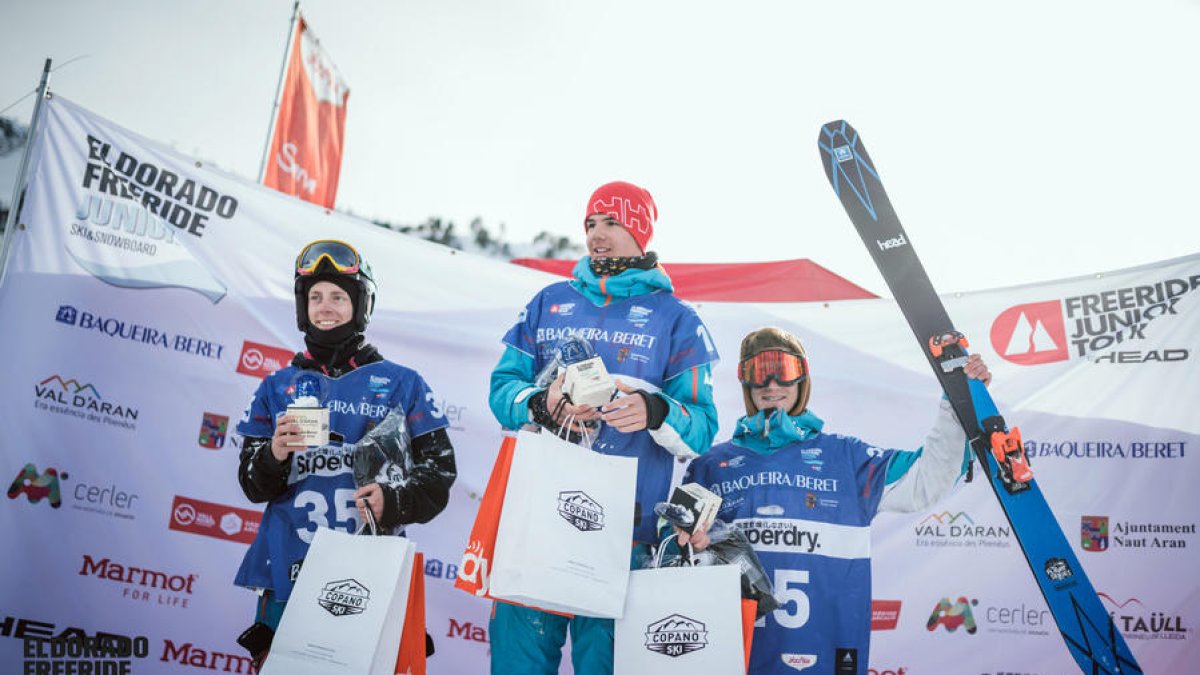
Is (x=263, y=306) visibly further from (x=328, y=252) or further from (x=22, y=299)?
(x=328, y=252)

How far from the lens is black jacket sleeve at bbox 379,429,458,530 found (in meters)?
2.64

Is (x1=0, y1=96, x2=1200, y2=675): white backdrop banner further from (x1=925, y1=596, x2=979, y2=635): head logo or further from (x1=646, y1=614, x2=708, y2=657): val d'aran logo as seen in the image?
(x1=646, y1=614, x2=708, y2=657): val d'aran logo

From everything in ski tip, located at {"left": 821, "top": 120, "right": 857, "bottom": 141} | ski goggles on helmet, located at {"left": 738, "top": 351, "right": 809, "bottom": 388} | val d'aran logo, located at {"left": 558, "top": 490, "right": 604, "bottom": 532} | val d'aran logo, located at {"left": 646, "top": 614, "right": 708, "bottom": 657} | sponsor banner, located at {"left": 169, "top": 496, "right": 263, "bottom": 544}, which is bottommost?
val d'aran logo, located at {"left": 646, "top": 614, "right": 708, "bottom": 657}

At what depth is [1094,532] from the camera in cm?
416

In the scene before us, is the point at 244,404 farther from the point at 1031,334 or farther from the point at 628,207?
the point at 1031,334

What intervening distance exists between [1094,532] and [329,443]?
371 centimetres

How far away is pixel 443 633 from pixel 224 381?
171 centimetres

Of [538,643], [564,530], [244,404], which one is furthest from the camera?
[244,404]

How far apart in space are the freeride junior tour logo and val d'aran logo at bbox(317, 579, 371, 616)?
11.8 ft

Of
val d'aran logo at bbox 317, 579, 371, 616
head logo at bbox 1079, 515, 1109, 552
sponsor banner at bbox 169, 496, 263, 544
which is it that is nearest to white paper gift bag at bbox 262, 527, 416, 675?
val d'aran logo at bbox 317, 579, 371, 616

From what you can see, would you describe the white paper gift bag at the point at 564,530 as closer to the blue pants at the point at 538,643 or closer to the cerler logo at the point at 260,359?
the blue pants at the point at 538,643

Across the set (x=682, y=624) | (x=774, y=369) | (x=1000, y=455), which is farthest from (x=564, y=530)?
(x=1000, y=455)

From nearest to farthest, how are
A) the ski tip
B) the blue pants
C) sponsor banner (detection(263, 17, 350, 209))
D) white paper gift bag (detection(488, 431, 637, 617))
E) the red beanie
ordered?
white paper gift bag (detection(488, 431, 637, 617)) < the blue pants < the red beanie < the ski tip < sponsor banner (detection(263, 17, 350, 209))

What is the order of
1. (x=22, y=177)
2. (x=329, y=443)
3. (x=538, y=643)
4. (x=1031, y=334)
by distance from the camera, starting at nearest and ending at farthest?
(x=538, y=643) → (x=329, y=443) → (x=22, y=177) → (x=1031, y=334)
